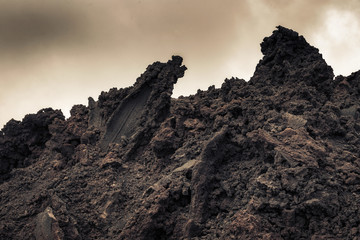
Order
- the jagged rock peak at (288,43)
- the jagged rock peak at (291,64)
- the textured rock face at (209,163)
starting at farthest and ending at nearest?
the jagged rock peak at (288,43)
the jagged rock peak at (291,64)
the textured rock face at (209,163)

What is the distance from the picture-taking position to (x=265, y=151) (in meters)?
9.15

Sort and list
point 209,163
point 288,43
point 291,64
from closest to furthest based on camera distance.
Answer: point 209,163
point 291,64
point 288,43

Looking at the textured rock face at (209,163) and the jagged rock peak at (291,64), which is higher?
the jagged rock peak at (291,64)

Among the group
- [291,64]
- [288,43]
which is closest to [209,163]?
[291,64]

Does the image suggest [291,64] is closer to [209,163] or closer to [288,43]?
[288,43]

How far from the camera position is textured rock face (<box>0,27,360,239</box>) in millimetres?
7762

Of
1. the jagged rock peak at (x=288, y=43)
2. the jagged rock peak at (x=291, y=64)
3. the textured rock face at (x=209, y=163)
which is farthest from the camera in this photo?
the jagged rock peak at (x=288, y=43)

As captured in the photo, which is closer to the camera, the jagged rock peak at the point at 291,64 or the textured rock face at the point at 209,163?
the textured rock face at the point at 209,163

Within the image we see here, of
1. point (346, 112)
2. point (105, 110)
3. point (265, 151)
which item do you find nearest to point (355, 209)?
point (265, 151)

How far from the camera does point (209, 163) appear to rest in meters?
9.70

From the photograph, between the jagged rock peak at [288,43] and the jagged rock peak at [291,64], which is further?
the jagged rock peak at [288,43]

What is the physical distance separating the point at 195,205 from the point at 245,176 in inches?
64.4

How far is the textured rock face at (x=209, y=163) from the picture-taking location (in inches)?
306

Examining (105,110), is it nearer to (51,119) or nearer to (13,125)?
(51,119)
